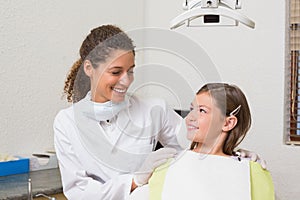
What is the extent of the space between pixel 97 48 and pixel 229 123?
1.55 ft

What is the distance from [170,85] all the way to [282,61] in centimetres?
103

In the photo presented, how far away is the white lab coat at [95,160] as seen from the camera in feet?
4.79

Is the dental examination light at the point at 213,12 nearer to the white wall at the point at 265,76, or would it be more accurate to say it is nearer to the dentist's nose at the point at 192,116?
the dentist's nose at the point at 192,116

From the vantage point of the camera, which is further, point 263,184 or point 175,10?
point 175,10

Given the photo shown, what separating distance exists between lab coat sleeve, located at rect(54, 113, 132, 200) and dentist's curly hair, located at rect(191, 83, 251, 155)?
0.34 metres

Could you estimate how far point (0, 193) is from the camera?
1872 mm

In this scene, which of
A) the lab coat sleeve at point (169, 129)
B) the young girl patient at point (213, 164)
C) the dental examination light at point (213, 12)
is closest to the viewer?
the dental examination light at point (213, 12)

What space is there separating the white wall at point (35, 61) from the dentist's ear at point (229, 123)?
114 cm

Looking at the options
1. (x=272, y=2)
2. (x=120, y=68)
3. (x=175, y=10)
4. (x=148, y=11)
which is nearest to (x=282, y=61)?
(x=272, y=2)

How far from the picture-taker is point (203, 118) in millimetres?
1491

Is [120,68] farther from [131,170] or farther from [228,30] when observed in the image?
[228,30]

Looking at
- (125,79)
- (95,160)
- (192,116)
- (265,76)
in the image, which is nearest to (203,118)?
(192,116)

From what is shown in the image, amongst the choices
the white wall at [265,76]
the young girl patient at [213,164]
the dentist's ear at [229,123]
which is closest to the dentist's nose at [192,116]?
the young girl patient at [213,164]

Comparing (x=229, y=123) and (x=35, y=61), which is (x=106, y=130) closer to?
(x=229, y=123)
